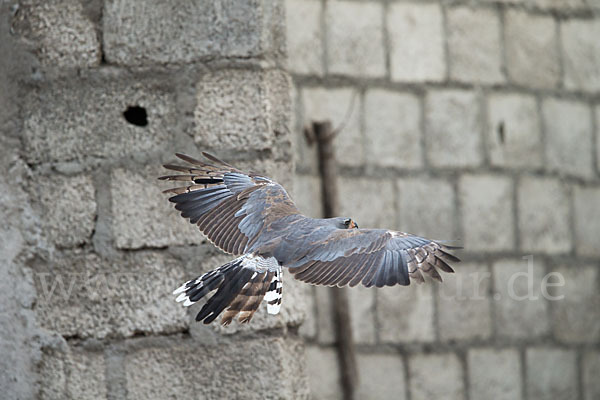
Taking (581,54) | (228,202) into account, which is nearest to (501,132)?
(581,54)

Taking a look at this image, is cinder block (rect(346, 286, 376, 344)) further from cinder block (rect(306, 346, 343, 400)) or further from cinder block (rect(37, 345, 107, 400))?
cinder block (rect(37, 345, 107, 400))

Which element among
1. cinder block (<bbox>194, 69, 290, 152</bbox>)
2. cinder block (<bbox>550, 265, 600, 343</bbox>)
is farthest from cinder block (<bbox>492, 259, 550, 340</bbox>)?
cinder block (<bbox>194, 69, 290, 152</bbox>)

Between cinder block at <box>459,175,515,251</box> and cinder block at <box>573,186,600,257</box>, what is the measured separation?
1.76 ft

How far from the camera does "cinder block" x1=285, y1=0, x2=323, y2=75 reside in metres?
5.32

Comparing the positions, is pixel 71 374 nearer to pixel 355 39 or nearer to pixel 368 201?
pixel 368 201

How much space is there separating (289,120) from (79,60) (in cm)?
80

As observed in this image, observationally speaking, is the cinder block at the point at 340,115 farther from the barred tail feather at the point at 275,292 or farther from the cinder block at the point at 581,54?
the barred tail feather at the point at 275,292

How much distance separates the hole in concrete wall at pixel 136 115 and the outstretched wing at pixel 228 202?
0.37 metres

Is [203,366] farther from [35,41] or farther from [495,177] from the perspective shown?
[495,177]

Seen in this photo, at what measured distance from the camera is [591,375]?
625cm

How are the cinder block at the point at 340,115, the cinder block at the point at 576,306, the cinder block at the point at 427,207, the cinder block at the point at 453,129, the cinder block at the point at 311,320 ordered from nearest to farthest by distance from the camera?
the cinder block at the point at 311,320
the cinder block at the point at 340,115
the cinder block at the point at 427,207
the cinder block at the point at 453,129
the cinder block at the point at 576,306

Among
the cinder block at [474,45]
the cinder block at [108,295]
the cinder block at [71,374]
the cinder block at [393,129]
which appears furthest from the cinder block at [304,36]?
the cinder block at [71,374]

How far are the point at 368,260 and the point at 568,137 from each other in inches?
144

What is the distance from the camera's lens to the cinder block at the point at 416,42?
222 inches
